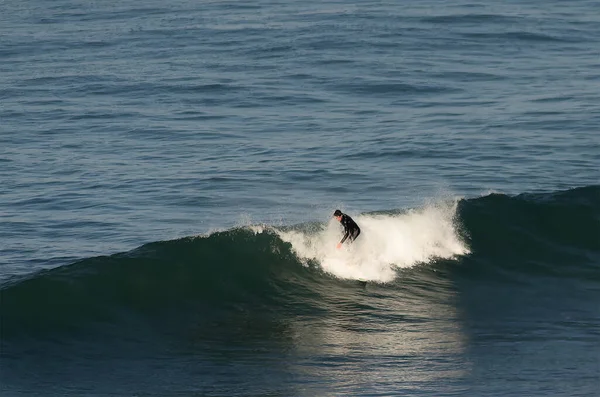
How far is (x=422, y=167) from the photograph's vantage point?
102 ft

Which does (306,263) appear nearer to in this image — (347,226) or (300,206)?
(347,226)

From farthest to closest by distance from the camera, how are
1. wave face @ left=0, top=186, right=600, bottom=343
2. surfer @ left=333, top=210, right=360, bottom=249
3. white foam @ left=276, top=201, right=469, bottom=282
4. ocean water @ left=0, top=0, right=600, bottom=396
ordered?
white foam @ left=276, top=201, right=469, bottom=282 → surfer @ left=333, top=210, right=360, bottom=249 → wave face @ left=0, top=186, right=600, bottom=343 → ocean water @ left=0, top=0, right=600, bottom=396

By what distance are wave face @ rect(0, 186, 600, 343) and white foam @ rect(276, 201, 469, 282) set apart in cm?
3

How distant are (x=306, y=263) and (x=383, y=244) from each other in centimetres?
180

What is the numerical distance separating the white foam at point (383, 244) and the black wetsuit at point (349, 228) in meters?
1.06

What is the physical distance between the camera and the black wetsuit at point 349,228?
22188 millimetres

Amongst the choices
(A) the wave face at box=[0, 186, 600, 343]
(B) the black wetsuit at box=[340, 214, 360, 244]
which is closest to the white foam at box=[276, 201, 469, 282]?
(A) the wave face at box=[0, 186, 600, 343]

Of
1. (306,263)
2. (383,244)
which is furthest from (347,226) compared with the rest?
(383,244)

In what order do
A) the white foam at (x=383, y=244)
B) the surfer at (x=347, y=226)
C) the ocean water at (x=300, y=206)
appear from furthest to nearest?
1. the white foam at (x=383, y=244)
2. the surfer at (x=347, y=226)
3. the ocean water at (x=300, y=206)

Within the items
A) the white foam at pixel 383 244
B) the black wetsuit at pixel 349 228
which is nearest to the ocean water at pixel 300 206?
the white foam at pixel 383 244

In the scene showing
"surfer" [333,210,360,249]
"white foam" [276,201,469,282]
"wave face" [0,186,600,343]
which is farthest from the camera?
"white foam" [276,201,469,282]

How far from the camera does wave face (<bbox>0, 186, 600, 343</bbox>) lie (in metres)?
20.9

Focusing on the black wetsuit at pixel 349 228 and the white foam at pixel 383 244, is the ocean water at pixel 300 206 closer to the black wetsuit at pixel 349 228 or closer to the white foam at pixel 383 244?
the white foam at pixel 383 244

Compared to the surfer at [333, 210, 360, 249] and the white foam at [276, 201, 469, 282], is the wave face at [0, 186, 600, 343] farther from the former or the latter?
the surfer at [333, 210, 360, 249]
